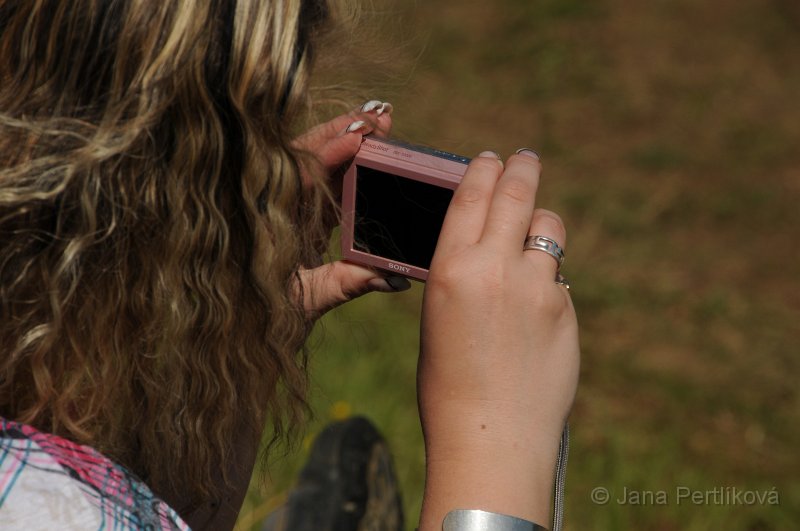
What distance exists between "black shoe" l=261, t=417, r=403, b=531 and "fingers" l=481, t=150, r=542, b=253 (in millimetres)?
1017

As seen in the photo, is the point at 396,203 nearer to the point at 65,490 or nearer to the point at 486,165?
the point at 486,165

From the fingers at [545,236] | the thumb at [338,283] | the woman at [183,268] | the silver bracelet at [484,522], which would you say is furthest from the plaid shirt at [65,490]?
the fingers at [545,236]

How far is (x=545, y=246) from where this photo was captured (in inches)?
49.2

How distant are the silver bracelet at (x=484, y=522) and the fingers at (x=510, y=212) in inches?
12.6

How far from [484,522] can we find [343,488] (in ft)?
3.28

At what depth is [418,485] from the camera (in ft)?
8.91

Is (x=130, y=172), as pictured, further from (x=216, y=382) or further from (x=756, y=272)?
(x=756, y=272)

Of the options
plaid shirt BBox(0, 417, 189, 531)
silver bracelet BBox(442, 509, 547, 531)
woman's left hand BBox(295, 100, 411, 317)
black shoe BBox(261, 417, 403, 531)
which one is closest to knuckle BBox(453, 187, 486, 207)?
woman's left hand BBox(295, 100, 411, 317)

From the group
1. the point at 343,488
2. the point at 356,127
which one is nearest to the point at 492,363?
the point at 356,127

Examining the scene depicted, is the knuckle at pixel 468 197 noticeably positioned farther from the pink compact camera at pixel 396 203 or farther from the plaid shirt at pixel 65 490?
the plaid shirt at pixel 65 490

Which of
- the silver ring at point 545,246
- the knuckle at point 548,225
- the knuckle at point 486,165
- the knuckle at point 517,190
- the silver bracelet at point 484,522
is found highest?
the knuckle at point 486,165

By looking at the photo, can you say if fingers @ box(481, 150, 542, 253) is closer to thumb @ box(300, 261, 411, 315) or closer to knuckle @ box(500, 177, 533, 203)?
knuckle @ box(500, 177, 533, 203)

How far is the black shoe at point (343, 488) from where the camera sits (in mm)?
2078

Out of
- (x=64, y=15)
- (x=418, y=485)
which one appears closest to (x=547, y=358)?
(x=64, y=15)
